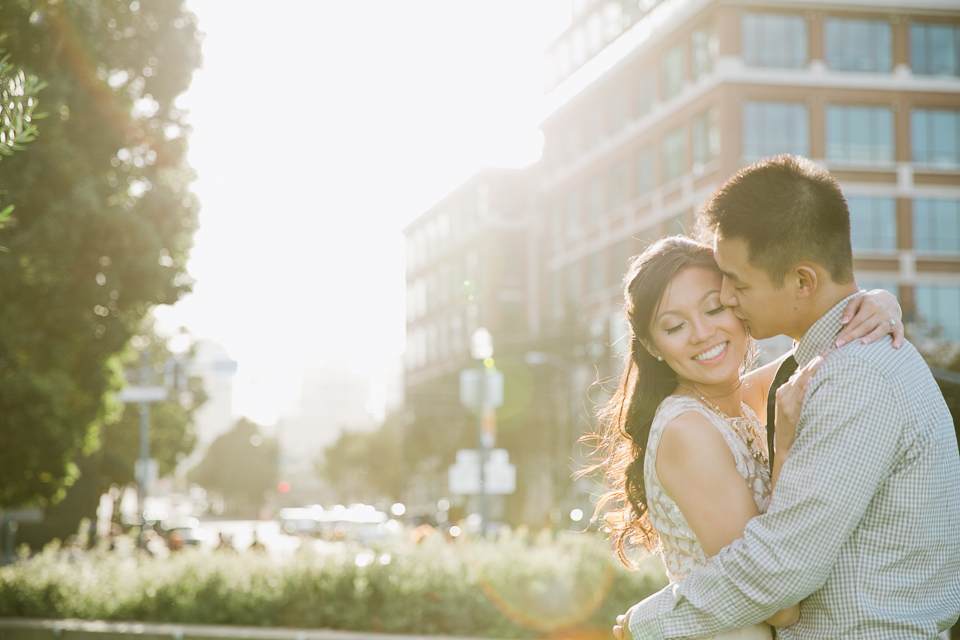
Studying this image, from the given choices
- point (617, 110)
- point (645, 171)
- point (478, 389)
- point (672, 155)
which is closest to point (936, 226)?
point (672, 155)

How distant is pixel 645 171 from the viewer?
47906 mm

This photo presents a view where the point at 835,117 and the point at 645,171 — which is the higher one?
the point at 835,117

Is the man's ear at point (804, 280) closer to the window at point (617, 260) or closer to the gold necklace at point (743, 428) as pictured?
the gold necklace at point (743, 428)

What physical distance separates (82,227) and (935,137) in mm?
37857

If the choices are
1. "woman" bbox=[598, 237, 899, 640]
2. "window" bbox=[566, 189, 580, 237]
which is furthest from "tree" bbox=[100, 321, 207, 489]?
"woman" bbox=[598, 237, 899, 640]

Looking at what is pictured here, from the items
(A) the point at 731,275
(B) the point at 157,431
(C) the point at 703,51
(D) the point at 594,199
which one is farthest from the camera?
(D) the point at 594,199

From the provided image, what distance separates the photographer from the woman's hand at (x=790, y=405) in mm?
2684

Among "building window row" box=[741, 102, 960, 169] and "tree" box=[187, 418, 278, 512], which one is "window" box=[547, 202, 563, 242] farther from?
"tree" box=[187, 418, 278, 512]

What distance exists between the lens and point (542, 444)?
49719mm

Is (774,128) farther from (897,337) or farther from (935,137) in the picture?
(897,337)

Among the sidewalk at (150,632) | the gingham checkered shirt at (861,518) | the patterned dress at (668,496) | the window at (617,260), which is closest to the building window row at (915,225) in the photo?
the window at (617,260)

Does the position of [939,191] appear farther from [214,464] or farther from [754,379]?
[214,464]

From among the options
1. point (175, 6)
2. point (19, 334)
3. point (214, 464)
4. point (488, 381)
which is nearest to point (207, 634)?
point (19, 334)

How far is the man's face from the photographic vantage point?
9.40 feet
